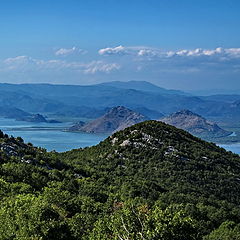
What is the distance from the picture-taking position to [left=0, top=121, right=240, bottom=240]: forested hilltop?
77.4 ft

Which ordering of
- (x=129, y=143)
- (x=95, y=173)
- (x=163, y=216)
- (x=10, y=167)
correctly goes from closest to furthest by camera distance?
(x=163, y=216) → (x=10, y=167) → (x=95, y=173) → (x=129, y=143)

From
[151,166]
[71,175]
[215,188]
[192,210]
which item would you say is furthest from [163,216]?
[151,166]

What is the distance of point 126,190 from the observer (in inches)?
1921

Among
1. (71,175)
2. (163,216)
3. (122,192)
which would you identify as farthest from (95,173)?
(163,216)

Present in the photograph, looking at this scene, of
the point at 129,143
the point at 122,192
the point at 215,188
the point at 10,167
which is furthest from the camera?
the point at 129,143

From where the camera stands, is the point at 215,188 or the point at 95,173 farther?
the point at 215,188

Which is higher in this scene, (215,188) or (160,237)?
(160,237)

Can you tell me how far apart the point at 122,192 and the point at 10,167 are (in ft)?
39.5

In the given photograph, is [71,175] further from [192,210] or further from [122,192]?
[192,210]

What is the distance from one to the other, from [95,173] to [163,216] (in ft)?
112

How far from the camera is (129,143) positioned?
2884 inches

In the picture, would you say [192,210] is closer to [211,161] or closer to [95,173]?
[95,173]

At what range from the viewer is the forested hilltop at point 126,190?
23594 millimetres

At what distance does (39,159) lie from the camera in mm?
53875
